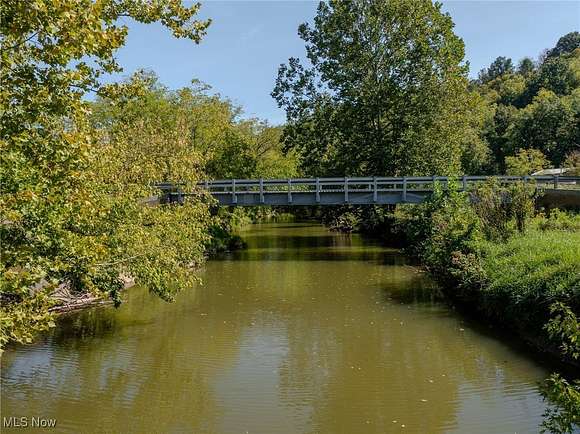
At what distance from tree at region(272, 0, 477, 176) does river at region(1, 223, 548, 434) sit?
1433 cm

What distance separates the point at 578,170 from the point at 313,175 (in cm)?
1473

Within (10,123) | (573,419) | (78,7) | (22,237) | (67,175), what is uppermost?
(78,7)

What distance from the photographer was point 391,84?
97.5ft

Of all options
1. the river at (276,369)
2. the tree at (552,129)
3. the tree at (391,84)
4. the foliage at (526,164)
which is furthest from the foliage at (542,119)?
the river at (276,369)

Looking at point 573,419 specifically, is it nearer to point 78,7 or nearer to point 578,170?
point 78,7

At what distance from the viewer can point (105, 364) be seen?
34.8ft

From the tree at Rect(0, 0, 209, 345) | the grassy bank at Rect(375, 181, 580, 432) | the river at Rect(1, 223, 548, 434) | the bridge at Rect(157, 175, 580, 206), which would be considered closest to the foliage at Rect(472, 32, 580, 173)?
the bridge at Rect(157, 175, 580, 206)

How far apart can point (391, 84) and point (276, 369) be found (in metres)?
22.6

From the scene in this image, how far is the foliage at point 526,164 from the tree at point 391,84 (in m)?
8.65

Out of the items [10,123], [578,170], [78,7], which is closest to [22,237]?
[10,123]

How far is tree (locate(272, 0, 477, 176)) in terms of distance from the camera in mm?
29250

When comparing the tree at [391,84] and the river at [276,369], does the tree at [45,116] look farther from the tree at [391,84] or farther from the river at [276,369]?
the tree at [391,84]

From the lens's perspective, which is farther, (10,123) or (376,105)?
→ (376,105)

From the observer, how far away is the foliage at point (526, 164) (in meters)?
37.5
